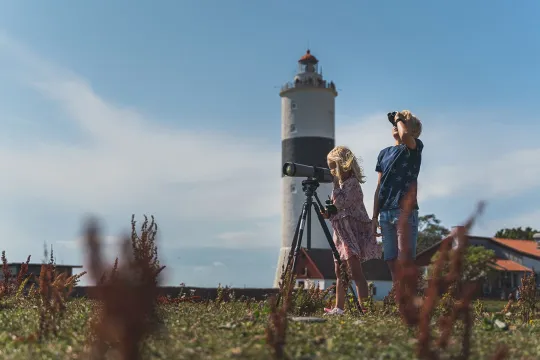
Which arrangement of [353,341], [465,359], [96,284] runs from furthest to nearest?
1. [353,341]
2. [465,359]
3. [96,284]

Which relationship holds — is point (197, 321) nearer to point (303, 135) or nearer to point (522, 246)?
point (303, 135)

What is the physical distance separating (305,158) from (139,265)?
41.1m

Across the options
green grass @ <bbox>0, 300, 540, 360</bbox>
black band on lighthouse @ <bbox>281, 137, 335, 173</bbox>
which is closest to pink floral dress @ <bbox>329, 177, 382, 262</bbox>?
green grass @ <bbox>0, 300, 540, 360</bbox>

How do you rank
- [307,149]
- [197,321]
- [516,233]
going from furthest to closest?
[516,233], [307,149], [197,321]

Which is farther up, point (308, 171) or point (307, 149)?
point (307, 149)

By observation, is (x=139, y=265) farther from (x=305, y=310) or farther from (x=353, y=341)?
(x=305, y=310)

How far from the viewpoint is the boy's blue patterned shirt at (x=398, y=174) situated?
7.45 meters

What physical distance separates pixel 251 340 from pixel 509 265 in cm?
5500

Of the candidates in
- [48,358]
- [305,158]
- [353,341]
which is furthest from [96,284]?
[305,158]

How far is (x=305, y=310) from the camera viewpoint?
8.33m

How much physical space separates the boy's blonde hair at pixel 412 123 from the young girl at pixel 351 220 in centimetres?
74

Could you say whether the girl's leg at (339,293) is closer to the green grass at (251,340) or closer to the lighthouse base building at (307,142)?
the green grass at (251,340)

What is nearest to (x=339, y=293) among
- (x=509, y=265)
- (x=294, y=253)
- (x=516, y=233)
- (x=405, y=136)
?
(x=294, y=253)

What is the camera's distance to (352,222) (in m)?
7.81
